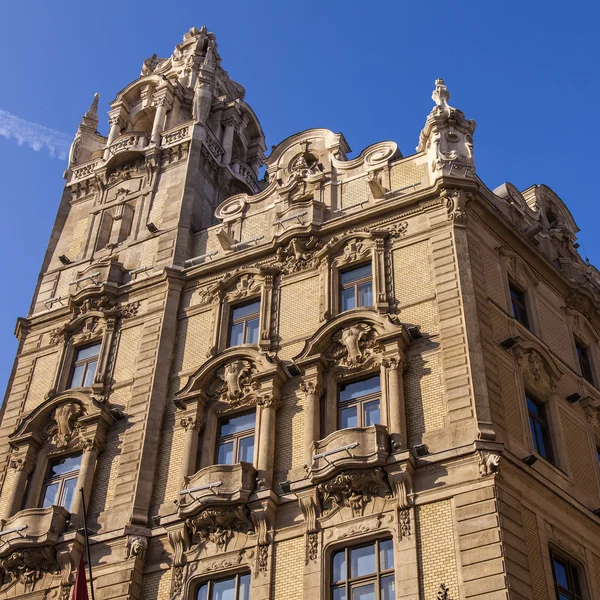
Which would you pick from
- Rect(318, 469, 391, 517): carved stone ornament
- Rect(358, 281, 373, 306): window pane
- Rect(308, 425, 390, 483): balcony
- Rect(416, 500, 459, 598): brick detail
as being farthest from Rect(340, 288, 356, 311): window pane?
Rect(416, 500, 459, 598): brick detail

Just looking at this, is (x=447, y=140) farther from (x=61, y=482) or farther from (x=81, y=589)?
(x=81, y=589)

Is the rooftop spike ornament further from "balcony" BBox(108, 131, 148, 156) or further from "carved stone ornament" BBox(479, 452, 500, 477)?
"balcony" BBox(108, 131, 148, 156)

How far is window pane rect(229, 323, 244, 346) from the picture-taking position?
31.8 m

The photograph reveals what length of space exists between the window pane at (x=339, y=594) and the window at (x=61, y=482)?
31.2 feet

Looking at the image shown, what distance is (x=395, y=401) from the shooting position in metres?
26.4

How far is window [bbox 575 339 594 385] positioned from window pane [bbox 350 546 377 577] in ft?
39.7

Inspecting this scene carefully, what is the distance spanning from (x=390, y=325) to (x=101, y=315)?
11663mm

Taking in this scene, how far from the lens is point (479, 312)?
28203mm

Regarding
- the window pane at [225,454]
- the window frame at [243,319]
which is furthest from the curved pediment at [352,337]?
the window pane at [225,454]

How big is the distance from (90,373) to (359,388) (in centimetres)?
1031

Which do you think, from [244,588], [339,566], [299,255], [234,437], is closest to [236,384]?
[234,437]

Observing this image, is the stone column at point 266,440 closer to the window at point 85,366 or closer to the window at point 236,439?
the window at point 236,439

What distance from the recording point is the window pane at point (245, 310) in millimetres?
32562

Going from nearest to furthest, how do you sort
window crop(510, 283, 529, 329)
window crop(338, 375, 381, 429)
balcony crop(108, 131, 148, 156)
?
window crop(338, 375, 381, 429) < window crop(510, 283, 529, 329) < balcony crop(108, 131, 148, 156)
